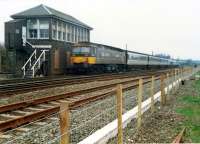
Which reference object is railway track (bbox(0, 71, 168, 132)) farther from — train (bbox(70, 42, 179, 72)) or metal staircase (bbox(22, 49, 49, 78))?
train (bbox(70, 42, 179, 72))

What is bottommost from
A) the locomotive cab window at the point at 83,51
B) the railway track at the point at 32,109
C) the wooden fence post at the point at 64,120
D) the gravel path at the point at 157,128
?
the gravel path at the point at 157,128

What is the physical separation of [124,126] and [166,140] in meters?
1.57

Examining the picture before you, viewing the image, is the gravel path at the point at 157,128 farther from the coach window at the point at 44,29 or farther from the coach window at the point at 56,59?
the coach window at the point at 44,29

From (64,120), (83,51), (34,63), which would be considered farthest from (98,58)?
(64,120)

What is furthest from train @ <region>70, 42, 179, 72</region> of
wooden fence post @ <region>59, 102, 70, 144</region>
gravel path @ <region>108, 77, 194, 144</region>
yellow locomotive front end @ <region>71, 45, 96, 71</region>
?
wooden fence post @ <region>59, 102, 70, 144</region>

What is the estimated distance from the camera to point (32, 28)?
4100 centimetres

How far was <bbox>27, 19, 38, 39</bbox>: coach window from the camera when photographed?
134 feet

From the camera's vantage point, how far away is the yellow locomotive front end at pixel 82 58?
38.7m

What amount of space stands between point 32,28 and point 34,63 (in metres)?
5.29

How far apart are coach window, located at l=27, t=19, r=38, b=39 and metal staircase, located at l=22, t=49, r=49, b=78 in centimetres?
229

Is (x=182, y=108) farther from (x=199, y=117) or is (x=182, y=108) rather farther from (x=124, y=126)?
(x=124, y=126)

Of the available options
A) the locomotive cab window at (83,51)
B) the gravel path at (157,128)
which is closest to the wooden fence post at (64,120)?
the gravel path at (157,128)

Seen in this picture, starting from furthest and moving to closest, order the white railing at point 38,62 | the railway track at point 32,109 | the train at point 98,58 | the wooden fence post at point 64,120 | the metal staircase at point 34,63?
1. the train at point 98,58
2. the white railing at point 38,62
3. the metal staircase at point 34,63
4. the railway track at point 32,109
5. the wooden fence post at point 64,120

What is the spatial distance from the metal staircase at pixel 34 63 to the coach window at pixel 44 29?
66.0 inches
